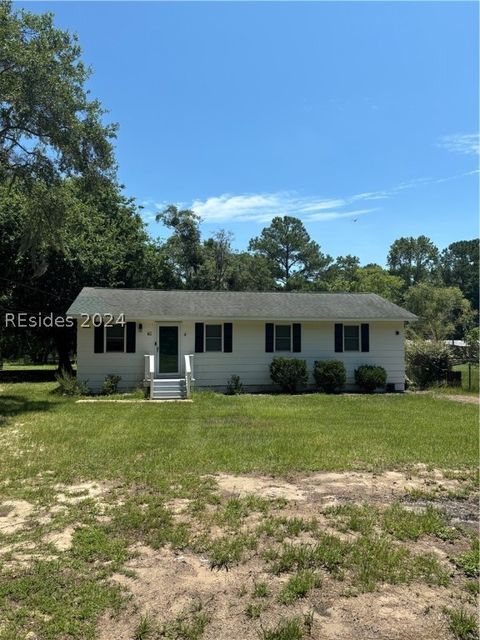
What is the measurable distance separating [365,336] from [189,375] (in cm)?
672

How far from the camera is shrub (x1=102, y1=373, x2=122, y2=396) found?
15086 mm

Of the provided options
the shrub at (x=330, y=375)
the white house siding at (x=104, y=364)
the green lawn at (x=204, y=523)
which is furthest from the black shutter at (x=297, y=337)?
the green lawn at (x=204, y=523)

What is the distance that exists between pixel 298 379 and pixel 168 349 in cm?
449

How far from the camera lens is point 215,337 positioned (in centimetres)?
1662

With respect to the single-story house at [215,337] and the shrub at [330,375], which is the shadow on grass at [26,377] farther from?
the shrub at [330,375]

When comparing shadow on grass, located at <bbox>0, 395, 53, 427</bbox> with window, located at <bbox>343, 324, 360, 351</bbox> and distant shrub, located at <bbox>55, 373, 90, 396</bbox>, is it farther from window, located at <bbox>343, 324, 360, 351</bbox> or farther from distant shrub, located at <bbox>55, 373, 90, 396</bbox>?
window, located at <bbox>343, 324, 360, 351</bbox>

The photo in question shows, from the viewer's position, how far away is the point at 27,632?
285 centimetres

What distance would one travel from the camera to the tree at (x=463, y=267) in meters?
76.9

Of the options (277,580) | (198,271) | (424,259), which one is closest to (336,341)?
(277,580)

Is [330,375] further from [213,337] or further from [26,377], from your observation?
[26,377]

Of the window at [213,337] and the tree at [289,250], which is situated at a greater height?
the tree at [289,250]

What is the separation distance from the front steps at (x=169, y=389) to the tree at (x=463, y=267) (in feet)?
234

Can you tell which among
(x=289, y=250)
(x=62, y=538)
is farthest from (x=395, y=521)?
(x=289, y=250)

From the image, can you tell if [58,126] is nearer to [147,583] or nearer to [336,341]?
[336,341]
